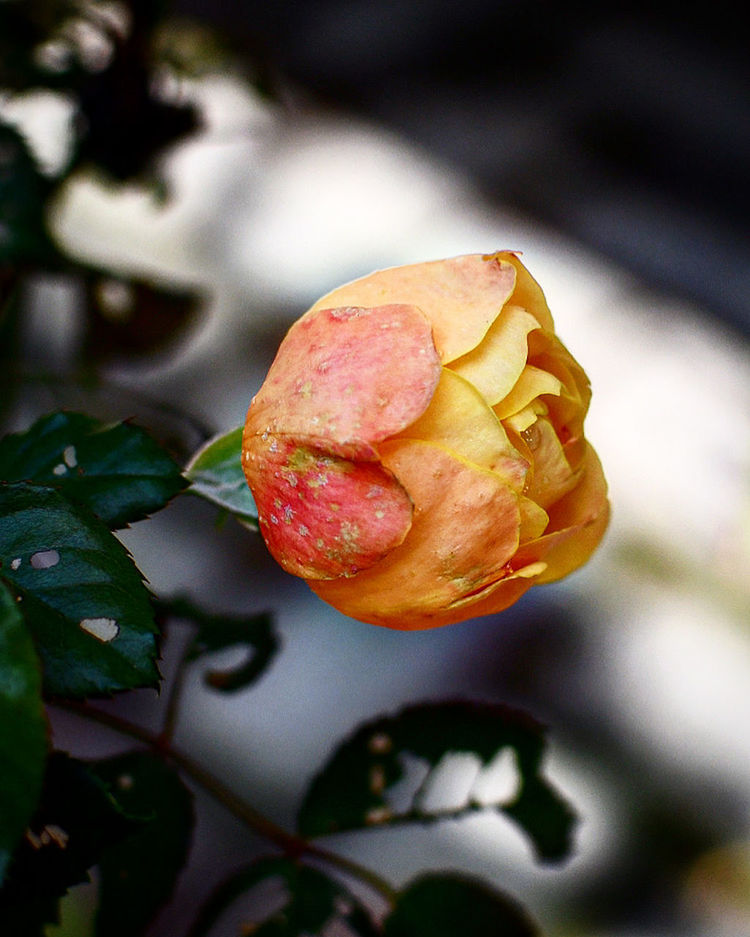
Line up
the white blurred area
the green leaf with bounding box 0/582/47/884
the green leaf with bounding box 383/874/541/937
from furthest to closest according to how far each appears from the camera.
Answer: the white blurred area → the green leaf with bounding box 383/874/541/937 → the green leaf with bounding box 0/582/47/884

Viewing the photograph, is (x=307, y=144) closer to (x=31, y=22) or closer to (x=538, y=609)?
(x=31, y=22)

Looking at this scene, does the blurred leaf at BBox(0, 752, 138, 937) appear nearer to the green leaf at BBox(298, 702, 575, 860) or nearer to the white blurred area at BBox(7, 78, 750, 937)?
the green leaf at BBox(298, 702, 575, 860)

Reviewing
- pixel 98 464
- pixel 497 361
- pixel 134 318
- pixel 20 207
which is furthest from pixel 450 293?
pixel 134 318

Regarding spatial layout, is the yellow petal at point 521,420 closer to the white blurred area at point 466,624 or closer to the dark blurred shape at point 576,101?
the white blurred area at point 466,624

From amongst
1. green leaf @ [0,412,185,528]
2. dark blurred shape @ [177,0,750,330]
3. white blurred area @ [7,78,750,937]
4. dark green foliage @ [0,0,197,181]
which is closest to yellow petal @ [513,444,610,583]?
green leaf @ [0,412,185,528]

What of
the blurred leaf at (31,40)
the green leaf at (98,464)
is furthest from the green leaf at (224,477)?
the blurred leaf at (31,40)

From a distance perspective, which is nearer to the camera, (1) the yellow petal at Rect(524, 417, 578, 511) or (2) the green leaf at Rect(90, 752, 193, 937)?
(1) the yellow petal at Rect(524, 417, 578, 511)

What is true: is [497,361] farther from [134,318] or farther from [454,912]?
[134,318]

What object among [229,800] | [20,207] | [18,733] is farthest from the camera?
[20,207]
